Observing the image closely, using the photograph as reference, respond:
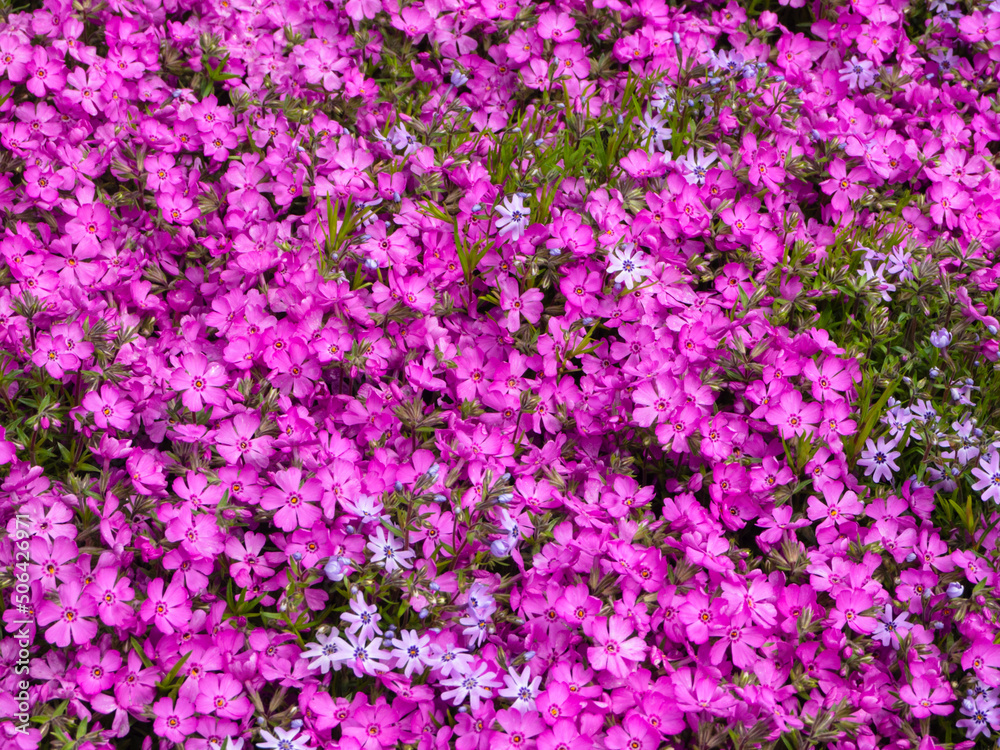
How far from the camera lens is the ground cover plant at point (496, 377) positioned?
2.82 m

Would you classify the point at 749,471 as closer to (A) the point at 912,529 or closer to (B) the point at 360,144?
(A) the point at 912,529

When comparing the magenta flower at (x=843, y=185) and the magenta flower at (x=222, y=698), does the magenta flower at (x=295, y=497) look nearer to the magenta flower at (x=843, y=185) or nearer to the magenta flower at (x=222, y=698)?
the magenta flower at (x=222, y=698)

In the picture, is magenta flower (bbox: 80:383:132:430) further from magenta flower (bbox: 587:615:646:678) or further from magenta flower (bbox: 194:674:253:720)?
magenta flower (bbox: 587:615:646:678)

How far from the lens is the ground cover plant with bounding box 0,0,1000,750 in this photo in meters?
2.82

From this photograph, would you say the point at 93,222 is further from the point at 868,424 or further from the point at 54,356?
the point at 868,424

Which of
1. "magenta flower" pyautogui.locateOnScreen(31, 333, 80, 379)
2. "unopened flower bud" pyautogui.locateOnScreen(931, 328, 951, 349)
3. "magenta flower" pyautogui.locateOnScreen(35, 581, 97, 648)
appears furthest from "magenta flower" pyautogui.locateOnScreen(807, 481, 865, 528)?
"magenta flower" pyautogui.locateOnScreen(31, 333, 80, 379)

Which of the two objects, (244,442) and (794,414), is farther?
(794,414)

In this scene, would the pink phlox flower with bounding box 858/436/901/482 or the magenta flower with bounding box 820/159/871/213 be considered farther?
the magenta flower with bounding box 820/159/871/213

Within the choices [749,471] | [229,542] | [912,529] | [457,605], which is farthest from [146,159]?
[912,529]

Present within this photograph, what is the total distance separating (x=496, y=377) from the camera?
339 centimetres

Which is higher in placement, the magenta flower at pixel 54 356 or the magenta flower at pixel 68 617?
the magenta flower at pixel 54 356

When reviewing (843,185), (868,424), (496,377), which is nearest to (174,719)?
(496,377)

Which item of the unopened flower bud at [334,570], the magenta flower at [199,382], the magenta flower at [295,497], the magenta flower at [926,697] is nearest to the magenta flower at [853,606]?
the magenta flower at [926,697]

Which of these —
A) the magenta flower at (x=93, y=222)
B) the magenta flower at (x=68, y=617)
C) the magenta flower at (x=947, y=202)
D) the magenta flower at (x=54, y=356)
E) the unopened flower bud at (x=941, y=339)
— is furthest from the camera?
the magenta flower at (x=947, y=202)
